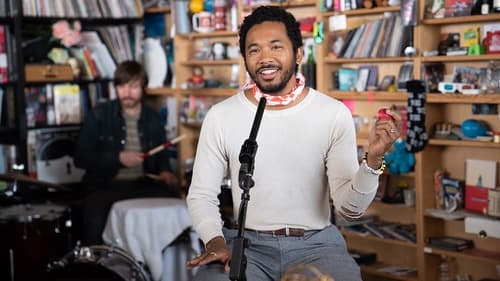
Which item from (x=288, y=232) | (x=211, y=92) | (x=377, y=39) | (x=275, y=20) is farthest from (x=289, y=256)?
(x=211, y=92)

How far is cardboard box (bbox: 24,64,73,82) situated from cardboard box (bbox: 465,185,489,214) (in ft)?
7.99

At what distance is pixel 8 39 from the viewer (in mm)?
4789

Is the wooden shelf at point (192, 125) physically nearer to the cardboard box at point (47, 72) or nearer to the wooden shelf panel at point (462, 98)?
the cardboard box at point (47, 72)

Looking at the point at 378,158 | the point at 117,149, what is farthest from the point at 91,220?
the point at 378,158

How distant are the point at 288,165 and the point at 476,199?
1494mm

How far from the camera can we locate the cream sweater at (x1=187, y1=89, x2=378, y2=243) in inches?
103

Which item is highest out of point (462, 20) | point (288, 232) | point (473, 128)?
point (462, 20)

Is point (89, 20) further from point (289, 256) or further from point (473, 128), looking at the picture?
point (289, 256)

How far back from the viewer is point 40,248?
4121 mm

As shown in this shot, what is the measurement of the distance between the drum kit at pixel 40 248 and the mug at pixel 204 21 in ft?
4.47

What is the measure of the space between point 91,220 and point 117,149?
481 mm

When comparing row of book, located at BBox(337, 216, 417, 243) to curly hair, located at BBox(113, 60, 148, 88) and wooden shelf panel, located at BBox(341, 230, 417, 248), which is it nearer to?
wooden shelf panel, located at BBox(341, 230, 417, 248)

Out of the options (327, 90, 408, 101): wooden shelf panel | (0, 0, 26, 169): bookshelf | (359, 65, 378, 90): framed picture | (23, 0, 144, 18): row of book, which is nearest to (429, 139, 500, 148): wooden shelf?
(327, 90, 408, 101): wooden shelf panel

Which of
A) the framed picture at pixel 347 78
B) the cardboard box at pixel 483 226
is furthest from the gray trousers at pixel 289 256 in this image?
the framed picture at pixel 347 78
